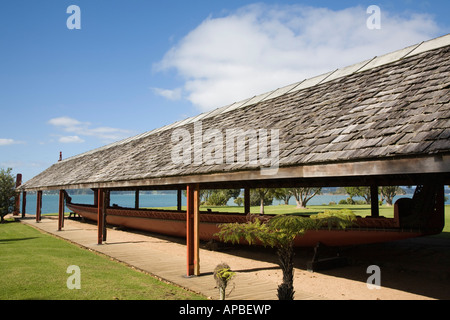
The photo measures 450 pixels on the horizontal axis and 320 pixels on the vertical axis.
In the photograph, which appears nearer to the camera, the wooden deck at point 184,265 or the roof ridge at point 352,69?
the wooden deck at point 184,265

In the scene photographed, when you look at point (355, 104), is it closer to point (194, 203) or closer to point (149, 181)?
point (194, 203)

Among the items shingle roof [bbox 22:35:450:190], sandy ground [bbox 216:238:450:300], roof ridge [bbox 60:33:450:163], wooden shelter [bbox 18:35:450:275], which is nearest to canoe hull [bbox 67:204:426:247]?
sandy ground [bbox 216:238:450:300]

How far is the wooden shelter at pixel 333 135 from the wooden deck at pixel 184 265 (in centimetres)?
76

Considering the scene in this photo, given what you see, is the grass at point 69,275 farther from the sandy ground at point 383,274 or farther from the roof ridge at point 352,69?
the roof ridge at point 352,69

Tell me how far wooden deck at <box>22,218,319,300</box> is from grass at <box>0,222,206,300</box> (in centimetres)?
43

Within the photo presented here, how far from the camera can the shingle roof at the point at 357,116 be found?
5270 mm

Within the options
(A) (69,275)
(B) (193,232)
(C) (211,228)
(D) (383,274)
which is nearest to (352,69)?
(D) (383,274)

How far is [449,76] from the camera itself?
6.56m

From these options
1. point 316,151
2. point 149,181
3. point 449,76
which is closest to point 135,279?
point 149,181

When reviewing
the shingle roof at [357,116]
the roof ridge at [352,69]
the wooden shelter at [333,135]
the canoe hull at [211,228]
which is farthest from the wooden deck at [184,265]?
the roof ridge at [352,69]

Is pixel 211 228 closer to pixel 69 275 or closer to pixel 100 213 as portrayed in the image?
pixel 100 213

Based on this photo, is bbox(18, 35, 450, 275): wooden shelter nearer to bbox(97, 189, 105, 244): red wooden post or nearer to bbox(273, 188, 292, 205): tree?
bbox(97, 189, 105, 244): red wooden post
